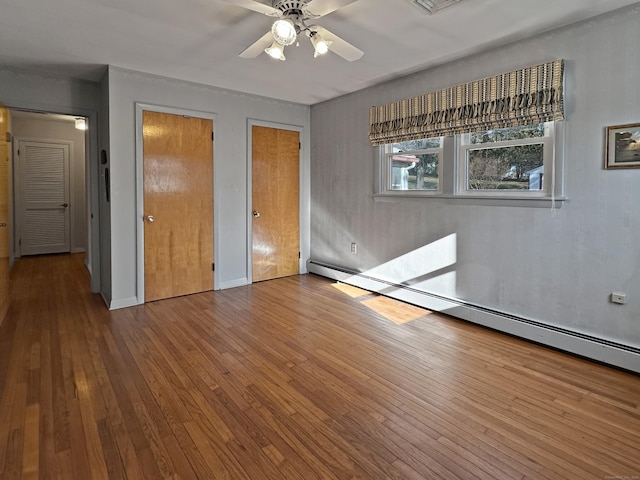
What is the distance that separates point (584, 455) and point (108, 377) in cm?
273

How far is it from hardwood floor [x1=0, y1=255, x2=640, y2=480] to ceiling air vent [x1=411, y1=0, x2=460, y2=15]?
2430mm

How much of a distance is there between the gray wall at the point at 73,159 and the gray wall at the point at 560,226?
5.92 metres

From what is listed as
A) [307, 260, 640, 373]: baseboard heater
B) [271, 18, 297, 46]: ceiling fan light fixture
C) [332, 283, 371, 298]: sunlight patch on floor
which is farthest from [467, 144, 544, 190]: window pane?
[271, 18, 297, 46]: ceiling fan light fixture

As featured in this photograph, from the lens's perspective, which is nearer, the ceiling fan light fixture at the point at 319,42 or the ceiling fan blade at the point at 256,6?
the ceiling fan blade at the point at 256,6

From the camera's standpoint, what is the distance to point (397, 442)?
1869mm

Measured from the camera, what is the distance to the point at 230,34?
9.66 feet

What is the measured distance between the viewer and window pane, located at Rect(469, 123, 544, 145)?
3061 millimetres

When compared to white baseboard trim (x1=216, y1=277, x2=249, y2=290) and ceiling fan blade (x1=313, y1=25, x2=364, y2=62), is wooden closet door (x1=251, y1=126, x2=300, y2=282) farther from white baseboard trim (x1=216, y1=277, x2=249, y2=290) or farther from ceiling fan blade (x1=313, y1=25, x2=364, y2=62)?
ceiling fan blade (x1=313, y1=25, x2=364, y2=62)

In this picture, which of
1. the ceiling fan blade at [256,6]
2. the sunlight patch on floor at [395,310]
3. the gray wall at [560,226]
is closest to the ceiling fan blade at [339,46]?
the ceiling fan blade at [256,6]

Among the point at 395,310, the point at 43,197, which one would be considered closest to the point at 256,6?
the point at 395,310

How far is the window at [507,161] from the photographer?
3.03 meters

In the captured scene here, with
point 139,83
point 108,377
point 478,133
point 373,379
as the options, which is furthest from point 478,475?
point 139,83

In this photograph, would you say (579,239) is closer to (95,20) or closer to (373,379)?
(373,379)

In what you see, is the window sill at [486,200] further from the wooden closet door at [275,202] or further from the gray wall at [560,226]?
the wooden closet door at [275,202]
